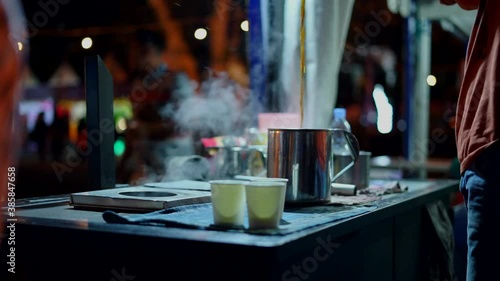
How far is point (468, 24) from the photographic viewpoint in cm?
434

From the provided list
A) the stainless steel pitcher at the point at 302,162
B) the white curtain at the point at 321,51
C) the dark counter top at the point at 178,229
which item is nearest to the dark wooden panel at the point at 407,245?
the dark counter top at the point at 178,229

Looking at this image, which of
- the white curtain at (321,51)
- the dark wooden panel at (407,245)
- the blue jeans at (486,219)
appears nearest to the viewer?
the blue jeans at (486,219)

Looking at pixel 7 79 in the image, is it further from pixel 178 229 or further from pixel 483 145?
pixel 483 145

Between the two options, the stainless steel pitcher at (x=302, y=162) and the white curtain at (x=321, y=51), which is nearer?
the stainless steel pitcher at (x=302, y=162)

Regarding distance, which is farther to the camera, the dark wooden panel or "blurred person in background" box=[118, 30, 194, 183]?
"blurred person in background" box=[118, 30, 194, 183]

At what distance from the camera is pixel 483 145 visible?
1.62 metres

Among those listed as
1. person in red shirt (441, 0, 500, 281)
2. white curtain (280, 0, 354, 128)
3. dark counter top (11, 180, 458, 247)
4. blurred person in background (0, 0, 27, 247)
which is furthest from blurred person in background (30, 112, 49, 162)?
blurred person in background (0, 0, 27, 247)

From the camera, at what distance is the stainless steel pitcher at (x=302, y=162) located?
69.4 inches

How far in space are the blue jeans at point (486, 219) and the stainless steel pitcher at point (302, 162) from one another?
1.50 ft

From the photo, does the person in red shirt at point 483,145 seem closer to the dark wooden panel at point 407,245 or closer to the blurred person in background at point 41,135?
the dark wooden panel at point 407,245

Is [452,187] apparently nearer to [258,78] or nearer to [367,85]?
[258,78]

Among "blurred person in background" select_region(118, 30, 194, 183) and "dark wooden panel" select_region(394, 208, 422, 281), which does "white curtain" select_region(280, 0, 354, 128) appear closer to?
"dark wooden panel" select_region(394, 208, 422, 281)

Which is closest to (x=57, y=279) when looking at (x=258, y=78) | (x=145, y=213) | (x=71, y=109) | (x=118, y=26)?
(x=145, y=213)

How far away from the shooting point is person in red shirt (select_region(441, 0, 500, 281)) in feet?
5.24
